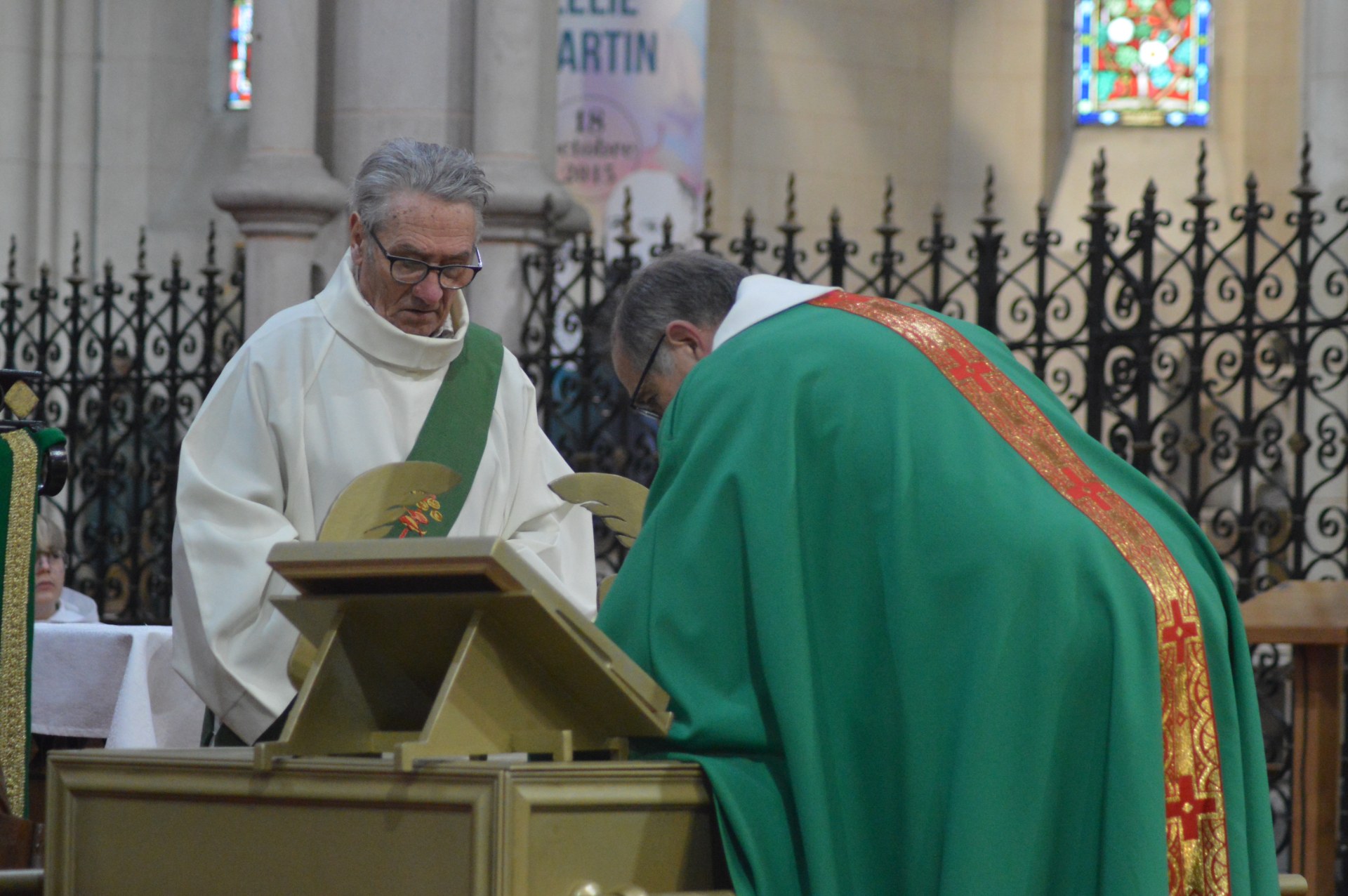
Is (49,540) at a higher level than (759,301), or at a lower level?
lower

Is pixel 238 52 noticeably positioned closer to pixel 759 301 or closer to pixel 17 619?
pixel 17 619

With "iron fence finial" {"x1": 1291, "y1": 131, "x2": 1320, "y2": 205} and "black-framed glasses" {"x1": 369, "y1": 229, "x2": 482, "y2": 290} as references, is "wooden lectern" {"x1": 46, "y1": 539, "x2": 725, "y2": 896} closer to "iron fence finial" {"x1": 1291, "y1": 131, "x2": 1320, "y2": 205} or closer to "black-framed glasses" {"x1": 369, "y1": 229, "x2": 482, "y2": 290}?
"black-framed glasses" {"x1": 369, "y1": 229, "x2": 482, "y2": 290}

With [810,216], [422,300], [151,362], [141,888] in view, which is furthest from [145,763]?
[810,216]

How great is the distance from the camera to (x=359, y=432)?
355cm

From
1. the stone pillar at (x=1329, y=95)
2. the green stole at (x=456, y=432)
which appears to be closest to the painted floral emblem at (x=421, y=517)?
the green stole at (x=456, y=432)

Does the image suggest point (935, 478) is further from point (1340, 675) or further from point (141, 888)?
point (1340, 675)

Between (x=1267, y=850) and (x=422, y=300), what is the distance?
5.63 ft

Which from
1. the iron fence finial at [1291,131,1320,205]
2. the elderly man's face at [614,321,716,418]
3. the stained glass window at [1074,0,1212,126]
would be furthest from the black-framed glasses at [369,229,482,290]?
the stained glass window at [1074,0,1212,126]

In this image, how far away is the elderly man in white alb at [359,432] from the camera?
10.7ft

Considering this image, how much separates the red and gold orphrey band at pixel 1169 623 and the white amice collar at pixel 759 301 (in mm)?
94

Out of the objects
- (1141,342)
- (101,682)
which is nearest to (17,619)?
(101,682)

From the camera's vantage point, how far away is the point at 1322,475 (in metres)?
9.93

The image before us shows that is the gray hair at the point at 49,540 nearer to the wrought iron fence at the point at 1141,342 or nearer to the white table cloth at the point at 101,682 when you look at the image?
the white table cloth at the point at 101,682

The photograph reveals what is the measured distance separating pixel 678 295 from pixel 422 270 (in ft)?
2.41
